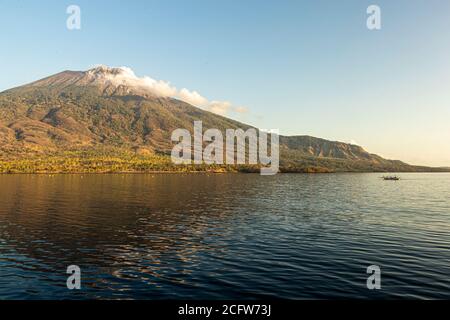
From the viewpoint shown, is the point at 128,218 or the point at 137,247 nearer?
the point at 137,247

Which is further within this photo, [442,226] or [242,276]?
[442,226]

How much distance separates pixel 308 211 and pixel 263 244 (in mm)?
38629

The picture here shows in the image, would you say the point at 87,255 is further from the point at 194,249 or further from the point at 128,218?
the point at 128,218

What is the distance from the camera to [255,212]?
80812 millimetres

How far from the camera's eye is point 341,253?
1684 inches

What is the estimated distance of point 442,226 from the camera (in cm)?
6366

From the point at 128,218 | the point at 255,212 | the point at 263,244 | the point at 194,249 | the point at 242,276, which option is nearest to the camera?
the point at 242,276

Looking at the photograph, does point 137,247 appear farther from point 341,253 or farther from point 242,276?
point 341,253

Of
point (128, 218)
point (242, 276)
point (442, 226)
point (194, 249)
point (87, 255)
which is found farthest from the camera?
point (128, 218)

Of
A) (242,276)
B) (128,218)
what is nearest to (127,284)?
(242,276)

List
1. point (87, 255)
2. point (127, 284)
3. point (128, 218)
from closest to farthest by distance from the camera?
1. point (127, 284)
2. point (87, 255)
3. point (128, 218)
